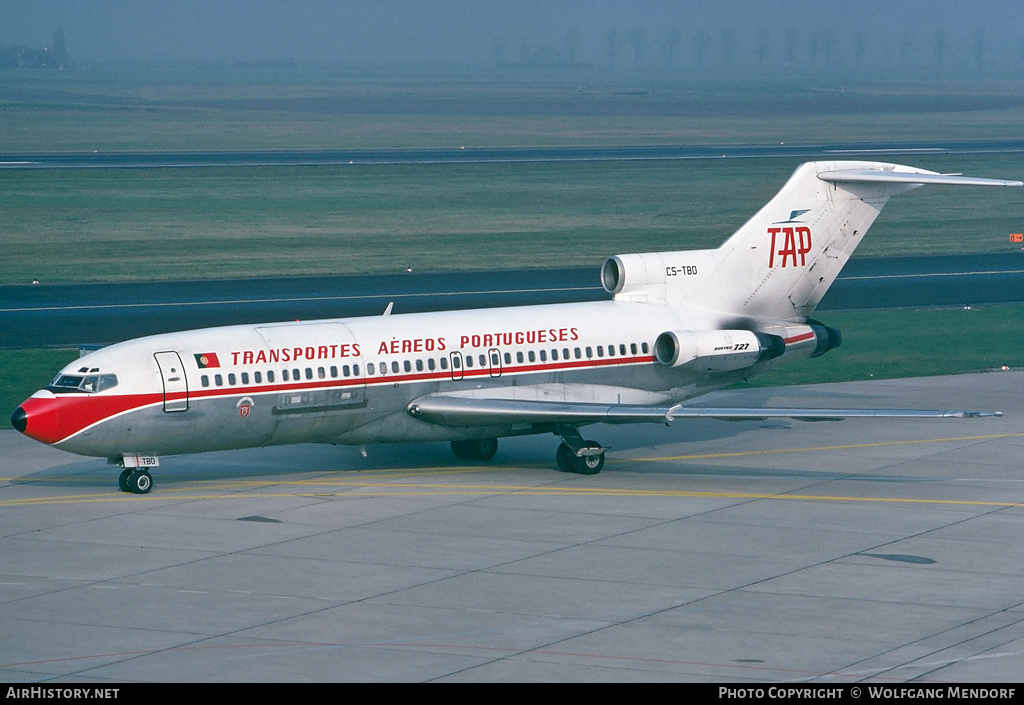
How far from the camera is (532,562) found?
88.2 ft

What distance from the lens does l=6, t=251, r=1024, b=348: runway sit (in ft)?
182

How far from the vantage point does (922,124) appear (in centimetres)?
17538

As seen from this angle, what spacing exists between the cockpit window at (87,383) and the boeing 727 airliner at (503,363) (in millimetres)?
39

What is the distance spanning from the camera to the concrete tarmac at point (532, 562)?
21.4 meters

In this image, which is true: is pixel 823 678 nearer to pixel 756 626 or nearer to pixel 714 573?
pixel 756 626

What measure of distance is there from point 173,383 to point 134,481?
2282 mm

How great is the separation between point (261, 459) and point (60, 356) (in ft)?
50.0

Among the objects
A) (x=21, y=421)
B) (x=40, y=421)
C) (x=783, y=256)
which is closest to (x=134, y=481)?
(x=40, y=421)

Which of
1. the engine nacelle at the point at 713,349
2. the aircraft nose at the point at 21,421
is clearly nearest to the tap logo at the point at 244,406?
the aircraft nose at the point at 21,421

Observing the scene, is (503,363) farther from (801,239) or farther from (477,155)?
(477,155)

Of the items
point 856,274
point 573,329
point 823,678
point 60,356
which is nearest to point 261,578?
point 823,678

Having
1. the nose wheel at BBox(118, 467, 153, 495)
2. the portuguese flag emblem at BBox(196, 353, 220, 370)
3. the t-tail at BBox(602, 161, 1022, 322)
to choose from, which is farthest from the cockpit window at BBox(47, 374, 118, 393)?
the t-tail at BBox(602, 161, 1022, 322)

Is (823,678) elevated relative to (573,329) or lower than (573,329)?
lower

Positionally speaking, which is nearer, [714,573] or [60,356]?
[714,573]
